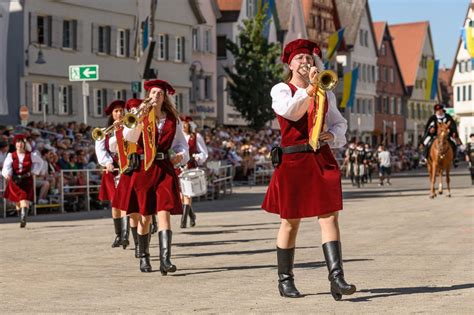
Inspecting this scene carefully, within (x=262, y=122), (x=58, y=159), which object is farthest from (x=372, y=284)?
(x=262, y=122)

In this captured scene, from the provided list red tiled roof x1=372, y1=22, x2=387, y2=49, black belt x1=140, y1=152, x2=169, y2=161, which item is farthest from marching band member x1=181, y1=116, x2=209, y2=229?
Result: red tiled roof x1=372, y1=22, x2=387, y2=49

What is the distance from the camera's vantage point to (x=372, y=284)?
1116 centimetres

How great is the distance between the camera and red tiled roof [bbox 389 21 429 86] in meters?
118

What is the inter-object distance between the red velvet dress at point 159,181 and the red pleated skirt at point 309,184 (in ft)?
9.02

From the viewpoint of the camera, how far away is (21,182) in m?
21.7

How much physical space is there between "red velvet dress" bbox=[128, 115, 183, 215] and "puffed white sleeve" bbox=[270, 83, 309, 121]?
10.1 feet

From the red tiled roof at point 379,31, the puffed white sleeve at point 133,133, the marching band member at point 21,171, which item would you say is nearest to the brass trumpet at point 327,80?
the puffed white sleeve at point 133,133

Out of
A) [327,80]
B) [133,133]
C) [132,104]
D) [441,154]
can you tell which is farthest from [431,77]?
[327,80]

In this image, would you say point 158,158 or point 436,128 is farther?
point 436,128

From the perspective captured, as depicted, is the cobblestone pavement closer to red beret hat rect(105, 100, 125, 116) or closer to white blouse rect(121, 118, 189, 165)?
white blouse rect(121, 118, 189, 165)

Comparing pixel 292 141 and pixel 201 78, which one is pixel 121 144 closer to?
pixel 292 141

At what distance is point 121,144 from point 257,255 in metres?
2.18

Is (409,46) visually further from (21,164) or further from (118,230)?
(118,230)

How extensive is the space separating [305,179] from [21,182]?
1242 cm
